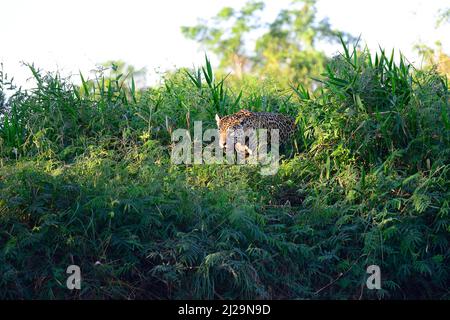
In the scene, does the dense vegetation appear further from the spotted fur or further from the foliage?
the foliage

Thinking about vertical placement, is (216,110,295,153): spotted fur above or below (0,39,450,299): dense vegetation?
above

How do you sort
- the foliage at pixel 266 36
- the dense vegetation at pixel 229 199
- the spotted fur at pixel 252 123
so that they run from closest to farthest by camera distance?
the dense vegetation at pixel 229 199 → the spotted fur at pixel 252 123 → the foliage at pixel 266 36

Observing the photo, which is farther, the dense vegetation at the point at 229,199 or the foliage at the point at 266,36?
the foliage at the point at 266,36

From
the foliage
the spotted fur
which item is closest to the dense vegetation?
the spotted fur

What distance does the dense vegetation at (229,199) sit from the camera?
5.92m

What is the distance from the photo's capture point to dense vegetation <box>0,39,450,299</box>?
5922 mm

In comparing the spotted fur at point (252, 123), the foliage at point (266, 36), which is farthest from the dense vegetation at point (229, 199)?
the foliage at point (266, 36)

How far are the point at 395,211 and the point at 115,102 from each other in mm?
2917

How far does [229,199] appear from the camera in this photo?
6.51 meters

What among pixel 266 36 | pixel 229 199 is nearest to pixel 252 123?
pixel 229 199

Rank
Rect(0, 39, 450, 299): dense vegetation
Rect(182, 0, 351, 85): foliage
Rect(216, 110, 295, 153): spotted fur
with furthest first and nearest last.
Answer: Rect(182, 0, 351, 85): foliage
Rect(216, 110, 295, 153): spotted fur
Rect(0, 39, 450, 299): dense vegetation

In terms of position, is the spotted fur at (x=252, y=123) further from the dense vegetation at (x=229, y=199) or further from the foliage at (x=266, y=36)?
the foliage at (x=266, y=36)

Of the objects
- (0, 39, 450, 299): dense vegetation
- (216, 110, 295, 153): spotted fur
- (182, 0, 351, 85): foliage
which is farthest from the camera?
(182, 0, 351, 85): foliage

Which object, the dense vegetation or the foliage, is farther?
the foliage
